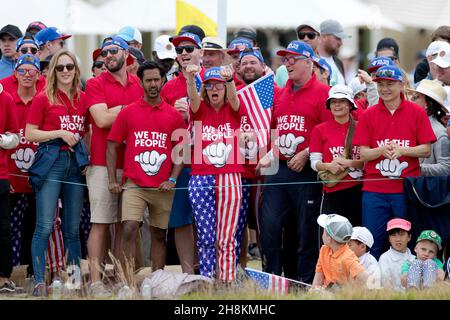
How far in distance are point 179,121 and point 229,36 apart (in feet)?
76.8

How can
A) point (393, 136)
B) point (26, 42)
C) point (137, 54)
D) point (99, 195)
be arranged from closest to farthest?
point (393, 136) → point (99, 195) → point (26, 42) → point (137, 54)

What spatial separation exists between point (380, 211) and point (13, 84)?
4.04m

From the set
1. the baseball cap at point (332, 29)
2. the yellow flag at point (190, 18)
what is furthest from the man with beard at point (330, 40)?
the yellow flag at point (190, 18)

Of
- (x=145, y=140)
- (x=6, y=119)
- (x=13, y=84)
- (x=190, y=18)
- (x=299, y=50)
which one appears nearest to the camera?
(x=145, y=140)

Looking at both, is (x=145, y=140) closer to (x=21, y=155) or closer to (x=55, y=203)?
(x=55, y=203)

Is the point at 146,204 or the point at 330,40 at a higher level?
the point at 330,40

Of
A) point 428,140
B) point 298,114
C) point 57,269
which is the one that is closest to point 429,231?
point 428,140

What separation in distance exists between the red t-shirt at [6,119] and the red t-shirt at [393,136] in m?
3.32

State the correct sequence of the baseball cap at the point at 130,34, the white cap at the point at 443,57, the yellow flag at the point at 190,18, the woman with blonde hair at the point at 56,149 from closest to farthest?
the woman with blonde hair at the point at 56,149 → the white cap at the point at 443,57 → the baseball cap at the point at 130,34 → the yellow flag at the point at 190,18

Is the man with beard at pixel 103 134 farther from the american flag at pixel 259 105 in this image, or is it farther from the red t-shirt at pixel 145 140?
the american flag at pixel 259 105

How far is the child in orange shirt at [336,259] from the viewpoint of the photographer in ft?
36.8

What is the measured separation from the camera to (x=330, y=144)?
39.6ft

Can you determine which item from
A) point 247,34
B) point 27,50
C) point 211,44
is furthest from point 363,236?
point 27,50
